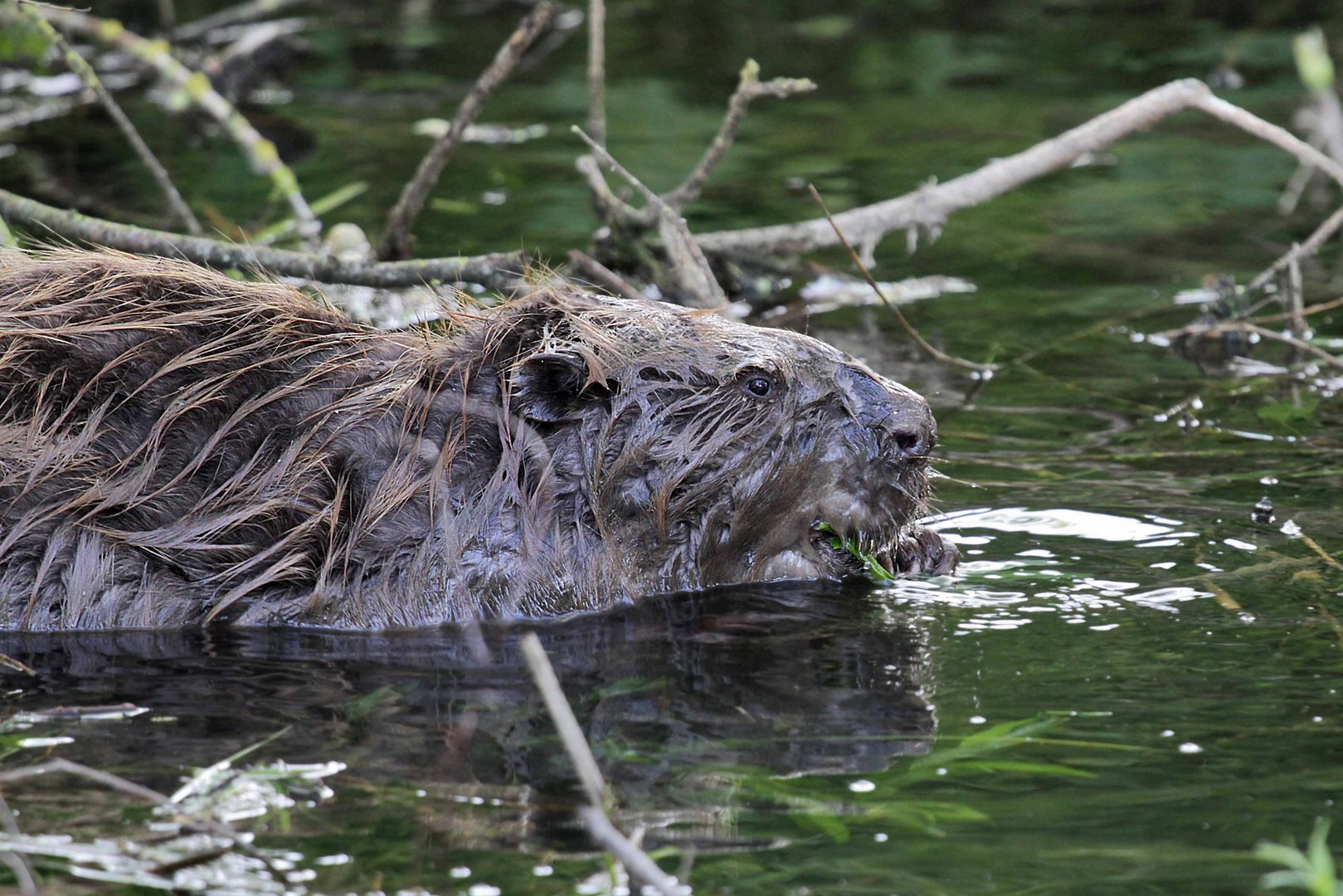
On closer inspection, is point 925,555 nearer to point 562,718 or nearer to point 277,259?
point 562,718

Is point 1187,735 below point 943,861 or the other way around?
the other way around

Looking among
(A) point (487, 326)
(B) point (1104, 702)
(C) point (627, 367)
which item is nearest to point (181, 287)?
(A) point (487, 326)

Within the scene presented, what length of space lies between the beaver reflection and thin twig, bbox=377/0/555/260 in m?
2.22

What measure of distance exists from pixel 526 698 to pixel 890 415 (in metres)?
1.20

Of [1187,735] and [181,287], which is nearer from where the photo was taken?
[1187,735]

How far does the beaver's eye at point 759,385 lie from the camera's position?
160 inches

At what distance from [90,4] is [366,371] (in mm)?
8691

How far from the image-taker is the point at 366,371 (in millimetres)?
4117

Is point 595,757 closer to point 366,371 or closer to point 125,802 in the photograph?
point 125,802

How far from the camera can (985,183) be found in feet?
20.7

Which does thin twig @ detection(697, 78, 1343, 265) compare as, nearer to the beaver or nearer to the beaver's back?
the beaver

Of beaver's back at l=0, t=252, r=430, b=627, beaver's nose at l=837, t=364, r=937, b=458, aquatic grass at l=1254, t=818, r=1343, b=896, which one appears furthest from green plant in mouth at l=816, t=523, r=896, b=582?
aquatic grass at l=1254, t=818, r=1343, b=896

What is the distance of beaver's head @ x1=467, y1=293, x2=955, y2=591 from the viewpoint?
13.1ft

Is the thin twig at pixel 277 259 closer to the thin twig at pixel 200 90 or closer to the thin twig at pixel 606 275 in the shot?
the thin twig at pixel 606 275
